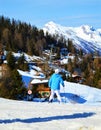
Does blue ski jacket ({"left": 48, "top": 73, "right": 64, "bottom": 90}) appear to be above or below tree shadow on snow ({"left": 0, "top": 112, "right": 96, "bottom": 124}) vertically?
above

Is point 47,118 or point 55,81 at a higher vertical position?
point 55,81

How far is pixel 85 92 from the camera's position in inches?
2534

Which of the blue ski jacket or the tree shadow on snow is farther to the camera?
the blue ski jacket

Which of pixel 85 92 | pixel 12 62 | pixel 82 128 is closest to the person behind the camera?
pixel 82 128

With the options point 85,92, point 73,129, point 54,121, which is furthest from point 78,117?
point 85,92

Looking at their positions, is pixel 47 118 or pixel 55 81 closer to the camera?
pixel 47 118

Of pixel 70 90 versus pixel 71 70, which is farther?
pixel 71 70

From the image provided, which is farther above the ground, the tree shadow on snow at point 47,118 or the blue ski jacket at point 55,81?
the blue ski jacket at point 55,81

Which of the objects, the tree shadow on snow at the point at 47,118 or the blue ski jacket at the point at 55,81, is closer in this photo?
the tree shadow on snow at the point at 47,118

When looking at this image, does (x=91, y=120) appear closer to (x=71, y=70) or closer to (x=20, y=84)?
(x=20, y=84)

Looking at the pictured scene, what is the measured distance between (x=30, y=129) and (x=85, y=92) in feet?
173

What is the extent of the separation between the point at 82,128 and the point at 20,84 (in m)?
74.6

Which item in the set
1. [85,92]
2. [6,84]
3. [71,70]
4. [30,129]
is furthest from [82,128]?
[71,70]

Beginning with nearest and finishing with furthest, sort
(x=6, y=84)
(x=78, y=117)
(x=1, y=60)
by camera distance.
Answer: (x=78, y=117) < (x=6, y=84) < (x=1, y=60)
